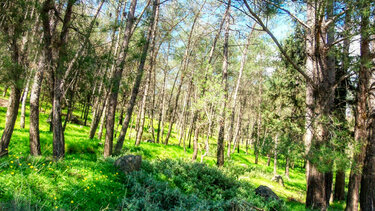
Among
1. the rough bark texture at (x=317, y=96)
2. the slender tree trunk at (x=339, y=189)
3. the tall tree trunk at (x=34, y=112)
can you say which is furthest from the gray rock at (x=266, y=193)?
the tall tree trunk at (x=34, y=112)

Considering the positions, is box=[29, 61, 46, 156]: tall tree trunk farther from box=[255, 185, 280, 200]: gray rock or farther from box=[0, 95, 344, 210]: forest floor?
box=[255, 185, 280, 200]: gray rock

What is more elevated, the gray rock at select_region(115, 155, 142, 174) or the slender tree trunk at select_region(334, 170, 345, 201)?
the gray rock at select_region(115, 155, 142, 174)

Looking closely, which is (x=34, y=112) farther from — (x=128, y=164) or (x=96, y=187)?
(x=96, y=187)

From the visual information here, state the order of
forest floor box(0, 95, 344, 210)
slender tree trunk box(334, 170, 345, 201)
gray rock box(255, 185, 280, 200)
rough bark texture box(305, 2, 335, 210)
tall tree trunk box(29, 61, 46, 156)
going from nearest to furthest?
forest floor box(0, 95, 344, 210), rough bark texture box(305, 2, 335, 210), tall tree trunk box(29, 61, 46, 156), gray rock box(255, 185, 280, 200), slender tree trunk box(334, 170, 345, 201)

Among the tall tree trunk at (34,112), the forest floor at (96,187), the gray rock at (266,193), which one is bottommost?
the gray rock at (266,193)

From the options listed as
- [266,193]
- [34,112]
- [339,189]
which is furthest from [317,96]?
[339,189]

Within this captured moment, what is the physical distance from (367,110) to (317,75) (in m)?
3.42

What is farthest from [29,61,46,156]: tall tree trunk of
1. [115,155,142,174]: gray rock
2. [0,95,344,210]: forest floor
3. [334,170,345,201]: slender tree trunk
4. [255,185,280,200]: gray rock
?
[334,170,345,201]: slender tree trunk

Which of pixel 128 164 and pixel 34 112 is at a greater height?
pixel 34 112

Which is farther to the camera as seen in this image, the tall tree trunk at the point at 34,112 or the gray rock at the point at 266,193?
the gray rock at the point at 266,193

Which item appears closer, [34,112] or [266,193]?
[34,112]

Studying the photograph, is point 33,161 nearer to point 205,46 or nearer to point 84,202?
point 84,202

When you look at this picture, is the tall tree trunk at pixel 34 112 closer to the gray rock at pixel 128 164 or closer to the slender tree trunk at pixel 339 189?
the gray rock at pixel 128 164

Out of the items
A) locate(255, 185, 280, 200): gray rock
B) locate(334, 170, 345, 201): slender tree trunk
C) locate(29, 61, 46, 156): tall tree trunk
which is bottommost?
locate(334, 170, 345, 201): slender tree trunk
